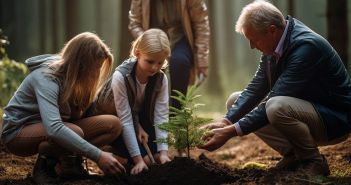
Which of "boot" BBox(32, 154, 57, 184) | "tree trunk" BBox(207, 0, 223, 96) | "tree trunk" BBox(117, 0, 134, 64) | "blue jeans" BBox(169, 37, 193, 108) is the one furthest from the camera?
"tree trunk" BBox(207, 0, 223, 96)

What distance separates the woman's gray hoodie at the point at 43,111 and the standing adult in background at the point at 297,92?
1106 mm

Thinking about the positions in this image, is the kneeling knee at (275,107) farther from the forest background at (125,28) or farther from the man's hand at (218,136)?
the forest background at (125,28)

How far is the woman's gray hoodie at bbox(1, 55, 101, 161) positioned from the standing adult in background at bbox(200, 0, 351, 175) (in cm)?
111

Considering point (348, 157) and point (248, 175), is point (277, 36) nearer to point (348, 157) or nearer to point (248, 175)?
point (248, 175)

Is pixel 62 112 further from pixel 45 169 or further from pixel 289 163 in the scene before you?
pixel 289 163

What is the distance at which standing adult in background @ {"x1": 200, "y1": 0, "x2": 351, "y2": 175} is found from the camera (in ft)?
15.1

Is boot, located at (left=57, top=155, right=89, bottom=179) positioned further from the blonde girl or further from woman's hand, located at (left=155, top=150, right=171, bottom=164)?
woman's hand, located at (left=155, top=150, right=171, bottom=164)

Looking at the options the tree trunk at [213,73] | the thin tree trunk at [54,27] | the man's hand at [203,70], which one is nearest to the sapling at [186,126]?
the man's hand at [203,70]

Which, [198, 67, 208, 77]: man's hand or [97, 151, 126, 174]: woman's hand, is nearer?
[97, 151, 126, 174]: woman's hand

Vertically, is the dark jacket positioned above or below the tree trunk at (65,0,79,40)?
above

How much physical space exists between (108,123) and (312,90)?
1.79 metres

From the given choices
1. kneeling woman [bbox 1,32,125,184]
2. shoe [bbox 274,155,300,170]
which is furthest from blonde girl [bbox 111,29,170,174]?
shoe [bbox 274,155,300,170]

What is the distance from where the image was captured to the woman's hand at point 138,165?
15.8 feet

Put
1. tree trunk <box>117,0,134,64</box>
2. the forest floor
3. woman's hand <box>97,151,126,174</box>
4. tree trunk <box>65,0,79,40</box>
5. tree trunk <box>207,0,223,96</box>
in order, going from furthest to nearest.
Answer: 1. tree trunk <box>207,0,223,96</box>
2. tree trunk <box>65,0,79,40</box>
3. tree trunk <box>117,0,134,64</box>
4. the forest floor
5. woman's hand <box>97,151,126,174</box>
